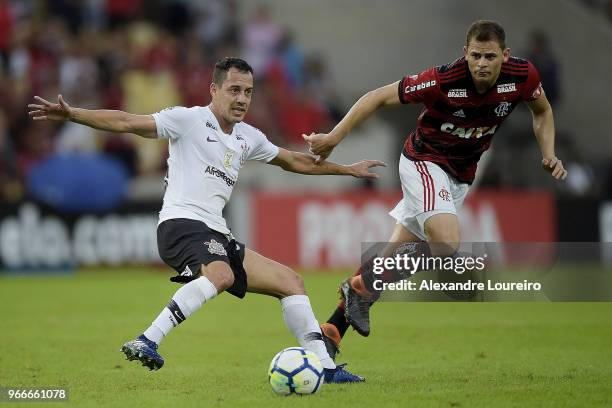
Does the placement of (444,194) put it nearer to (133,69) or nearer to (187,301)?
(187,301)

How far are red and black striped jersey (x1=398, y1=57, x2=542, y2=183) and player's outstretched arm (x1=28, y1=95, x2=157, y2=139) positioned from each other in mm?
1955

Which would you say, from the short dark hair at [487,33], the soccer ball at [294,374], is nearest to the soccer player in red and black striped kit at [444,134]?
the short dark hair at [487,33]

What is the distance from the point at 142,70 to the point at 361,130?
4169 millimetres

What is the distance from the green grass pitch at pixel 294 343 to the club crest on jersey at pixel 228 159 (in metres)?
1.52

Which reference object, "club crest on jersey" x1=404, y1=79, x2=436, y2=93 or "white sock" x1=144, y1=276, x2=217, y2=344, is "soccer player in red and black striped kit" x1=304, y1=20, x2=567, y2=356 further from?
"white sock" x1=144, y1=276, x2=217, y2=344

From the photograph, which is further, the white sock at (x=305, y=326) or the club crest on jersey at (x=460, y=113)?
the club crest on jersey at (x=460, y=113)

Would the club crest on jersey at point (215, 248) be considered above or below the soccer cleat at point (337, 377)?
above

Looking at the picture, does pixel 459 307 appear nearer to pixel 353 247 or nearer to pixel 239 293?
pixel 353 247

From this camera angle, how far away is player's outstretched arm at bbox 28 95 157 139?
22.7 feet

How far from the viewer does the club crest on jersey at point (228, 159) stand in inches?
295

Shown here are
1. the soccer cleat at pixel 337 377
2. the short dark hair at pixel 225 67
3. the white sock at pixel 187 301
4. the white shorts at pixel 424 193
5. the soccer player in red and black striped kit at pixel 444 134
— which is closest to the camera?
the white sock at pixel 187 301

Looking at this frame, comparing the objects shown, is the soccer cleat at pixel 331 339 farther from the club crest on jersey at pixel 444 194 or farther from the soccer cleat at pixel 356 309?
the club crest on jersey at pixel 444 194

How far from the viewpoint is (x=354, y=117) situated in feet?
25.6

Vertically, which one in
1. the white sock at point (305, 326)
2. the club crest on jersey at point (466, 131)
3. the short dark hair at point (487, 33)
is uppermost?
the short dark hair at point (487, 33)
